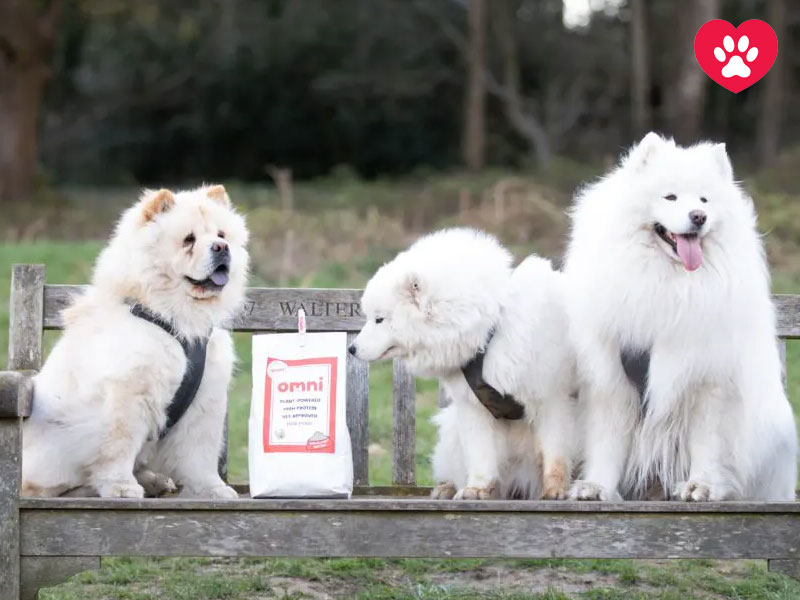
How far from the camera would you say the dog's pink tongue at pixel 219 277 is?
13.3ft

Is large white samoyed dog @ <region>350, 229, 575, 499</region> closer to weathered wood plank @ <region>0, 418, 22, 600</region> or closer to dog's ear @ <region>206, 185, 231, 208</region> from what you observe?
dog's ear @ <region>206, 185, 231, 208</region>

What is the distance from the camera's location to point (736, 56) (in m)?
7.27

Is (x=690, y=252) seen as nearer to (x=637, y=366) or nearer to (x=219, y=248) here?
(x=637, y=366)

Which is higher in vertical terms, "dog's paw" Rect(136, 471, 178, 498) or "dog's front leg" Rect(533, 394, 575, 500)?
"dog's front leg" Rect(533, 394, 575, 500)

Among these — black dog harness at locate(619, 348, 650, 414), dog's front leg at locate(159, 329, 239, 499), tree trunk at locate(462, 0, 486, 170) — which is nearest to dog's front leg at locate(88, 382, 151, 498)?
dog's front leg at locate(159, 329, 239, 499)

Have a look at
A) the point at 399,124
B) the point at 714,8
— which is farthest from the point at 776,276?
the point at 399,124

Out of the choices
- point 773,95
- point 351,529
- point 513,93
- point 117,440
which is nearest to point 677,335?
point 351,529

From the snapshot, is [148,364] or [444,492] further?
[444,492]

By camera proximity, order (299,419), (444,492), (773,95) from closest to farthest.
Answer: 1. (299,419)
2. (444,492)
3. (773,95)

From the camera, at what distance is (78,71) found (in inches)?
1228

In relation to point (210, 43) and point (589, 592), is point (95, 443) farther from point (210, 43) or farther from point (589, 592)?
point (210, 43)

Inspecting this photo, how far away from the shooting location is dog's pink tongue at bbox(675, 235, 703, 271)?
12.4ft

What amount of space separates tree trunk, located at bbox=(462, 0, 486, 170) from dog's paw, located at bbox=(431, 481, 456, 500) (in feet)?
77.7

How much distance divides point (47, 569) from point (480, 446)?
1552mm
